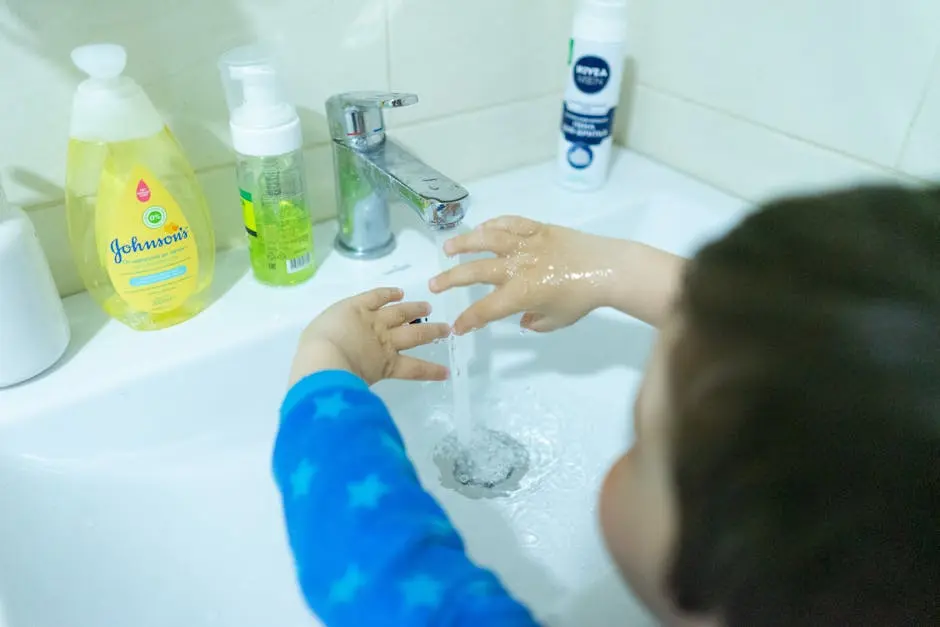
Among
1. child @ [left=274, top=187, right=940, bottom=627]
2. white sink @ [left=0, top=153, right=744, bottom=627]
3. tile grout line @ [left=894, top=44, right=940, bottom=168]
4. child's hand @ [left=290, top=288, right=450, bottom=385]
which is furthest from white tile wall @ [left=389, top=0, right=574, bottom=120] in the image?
child @ [left=274, top=187, right=940, bottom=627]

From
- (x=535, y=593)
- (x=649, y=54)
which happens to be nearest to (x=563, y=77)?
(x=649, y=54)

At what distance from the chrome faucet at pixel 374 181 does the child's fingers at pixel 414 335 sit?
3.1 inches

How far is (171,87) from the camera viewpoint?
0.54 m

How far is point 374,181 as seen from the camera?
1.97 feet

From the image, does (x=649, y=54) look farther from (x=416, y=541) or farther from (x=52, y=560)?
(x=52, y=560)

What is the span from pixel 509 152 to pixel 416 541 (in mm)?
483

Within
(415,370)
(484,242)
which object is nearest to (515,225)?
(484,242)

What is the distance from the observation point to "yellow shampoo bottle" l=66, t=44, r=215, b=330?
0.48m

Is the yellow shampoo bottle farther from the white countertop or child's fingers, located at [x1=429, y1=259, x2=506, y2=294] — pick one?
child's fingers, located at [x1=429, y1=259, x2=506, y2=294]

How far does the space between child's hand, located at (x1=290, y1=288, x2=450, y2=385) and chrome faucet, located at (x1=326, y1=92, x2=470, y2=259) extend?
2.8 inches

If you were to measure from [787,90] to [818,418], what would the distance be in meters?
0.51

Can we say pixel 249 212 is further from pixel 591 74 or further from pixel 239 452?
pixel 591 74

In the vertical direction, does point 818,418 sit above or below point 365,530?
above

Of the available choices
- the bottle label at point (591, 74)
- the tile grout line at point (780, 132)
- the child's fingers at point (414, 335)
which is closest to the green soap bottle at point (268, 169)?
the child's fingers at point (414, 335)
